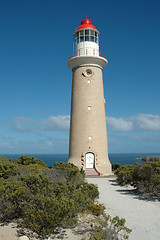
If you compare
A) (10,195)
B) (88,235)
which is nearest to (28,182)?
(10,195)

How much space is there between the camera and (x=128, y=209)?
1052 centimetres

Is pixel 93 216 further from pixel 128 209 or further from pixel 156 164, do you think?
pixel 156 164

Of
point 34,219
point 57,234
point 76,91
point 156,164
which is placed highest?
point 76,91

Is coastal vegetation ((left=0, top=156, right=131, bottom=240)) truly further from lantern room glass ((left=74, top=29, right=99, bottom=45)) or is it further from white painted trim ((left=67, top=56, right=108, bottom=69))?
lantern room glass ((left=74, top=29, right=99, bottom=45))

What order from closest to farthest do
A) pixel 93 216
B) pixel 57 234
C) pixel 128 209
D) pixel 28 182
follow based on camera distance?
1. pixel 57 234
2. pixel 28 182
3. pixel 93 216
4. pixel 128 209

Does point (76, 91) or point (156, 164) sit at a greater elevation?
point (76, 91)

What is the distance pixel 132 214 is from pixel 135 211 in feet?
1.59

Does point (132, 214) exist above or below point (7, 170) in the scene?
below

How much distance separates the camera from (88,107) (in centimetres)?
2241

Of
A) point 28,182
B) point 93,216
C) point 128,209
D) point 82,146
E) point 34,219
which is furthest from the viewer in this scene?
point 82,146

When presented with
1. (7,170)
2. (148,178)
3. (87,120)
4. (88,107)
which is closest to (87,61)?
(88,107)

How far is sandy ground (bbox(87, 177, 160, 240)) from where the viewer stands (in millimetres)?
7858

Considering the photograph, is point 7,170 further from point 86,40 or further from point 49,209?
point 86,40

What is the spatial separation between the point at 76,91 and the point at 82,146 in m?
5.31
